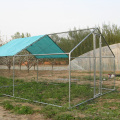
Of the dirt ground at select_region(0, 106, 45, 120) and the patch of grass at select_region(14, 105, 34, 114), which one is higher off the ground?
the patch of grass at select_region(14, 105, 34, 114)

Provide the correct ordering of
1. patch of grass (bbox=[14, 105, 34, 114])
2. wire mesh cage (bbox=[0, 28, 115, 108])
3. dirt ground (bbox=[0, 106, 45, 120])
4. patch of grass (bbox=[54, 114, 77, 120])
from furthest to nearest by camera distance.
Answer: wire mesh cage (bbox=[0, 28, 115, 108])
patch of grass (bbox=[14, 105, 34, 114])
dirt ground (bbox=[0, 106, 45, 120])
patch of grass (bbox=[54, 114, 77, 120])

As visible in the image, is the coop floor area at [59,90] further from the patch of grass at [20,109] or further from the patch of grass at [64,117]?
the patch of grass at [64,117]

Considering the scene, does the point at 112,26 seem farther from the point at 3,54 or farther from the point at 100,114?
the point at 100,114

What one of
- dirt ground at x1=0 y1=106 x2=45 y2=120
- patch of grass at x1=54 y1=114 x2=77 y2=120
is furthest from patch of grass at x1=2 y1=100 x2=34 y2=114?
patch of grass at x1=54 y1=114 x2=77 y2=120

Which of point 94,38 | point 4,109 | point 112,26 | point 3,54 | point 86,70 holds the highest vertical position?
point 112,26

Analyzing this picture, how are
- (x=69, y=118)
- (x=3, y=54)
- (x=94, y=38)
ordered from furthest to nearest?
1. (x=3, y=54)
2. (x=94, y=38)
3. (x=69, y=118)

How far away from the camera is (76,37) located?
9.71m

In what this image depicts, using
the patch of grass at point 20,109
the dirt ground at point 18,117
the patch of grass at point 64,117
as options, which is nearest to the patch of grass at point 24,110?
the patch of grass at point 20,109

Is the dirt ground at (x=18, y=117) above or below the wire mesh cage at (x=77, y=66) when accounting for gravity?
below

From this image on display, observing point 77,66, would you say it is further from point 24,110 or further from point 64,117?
point 64,117

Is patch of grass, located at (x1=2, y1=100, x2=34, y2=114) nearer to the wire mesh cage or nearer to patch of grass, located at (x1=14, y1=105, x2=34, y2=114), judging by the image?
patch of grass, located at (x1=14, y1=105, x2=34, y2=114)

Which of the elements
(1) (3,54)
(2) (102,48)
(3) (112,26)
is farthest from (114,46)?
(1) (3,54)

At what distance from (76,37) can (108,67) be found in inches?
97.5

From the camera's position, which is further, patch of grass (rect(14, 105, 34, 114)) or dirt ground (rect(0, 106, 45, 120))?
patch of grass (rect(14, 105, 34, 114))
